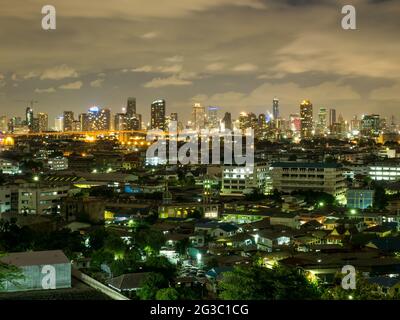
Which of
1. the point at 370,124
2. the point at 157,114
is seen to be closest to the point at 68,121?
the point at 157,114

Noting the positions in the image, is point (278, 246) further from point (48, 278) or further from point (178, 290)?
point (48, 278)

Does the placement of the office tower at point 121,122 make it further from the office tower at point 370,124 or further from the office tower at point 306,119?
the office tower at point 370,124

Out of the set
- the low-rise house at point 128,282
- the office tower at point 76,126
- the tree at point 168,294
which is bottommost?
the low-rise house at point 128,282

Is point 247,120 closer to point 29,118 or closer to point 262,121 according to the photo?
point 262,121

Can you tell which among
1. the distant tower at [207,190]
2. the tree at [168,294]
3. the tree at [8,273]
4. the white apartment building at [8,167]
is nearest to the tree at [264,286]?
the tree at [168,294]

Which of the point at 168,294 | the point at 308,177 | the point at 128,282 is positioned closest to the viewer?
the point at 168,294

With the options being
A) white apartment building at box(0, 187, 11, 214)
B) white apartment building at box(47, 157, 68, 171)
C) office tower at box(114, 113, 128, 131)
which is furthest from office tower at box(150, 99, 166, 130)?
white apartment building at box(0, 187, 11, 214)
